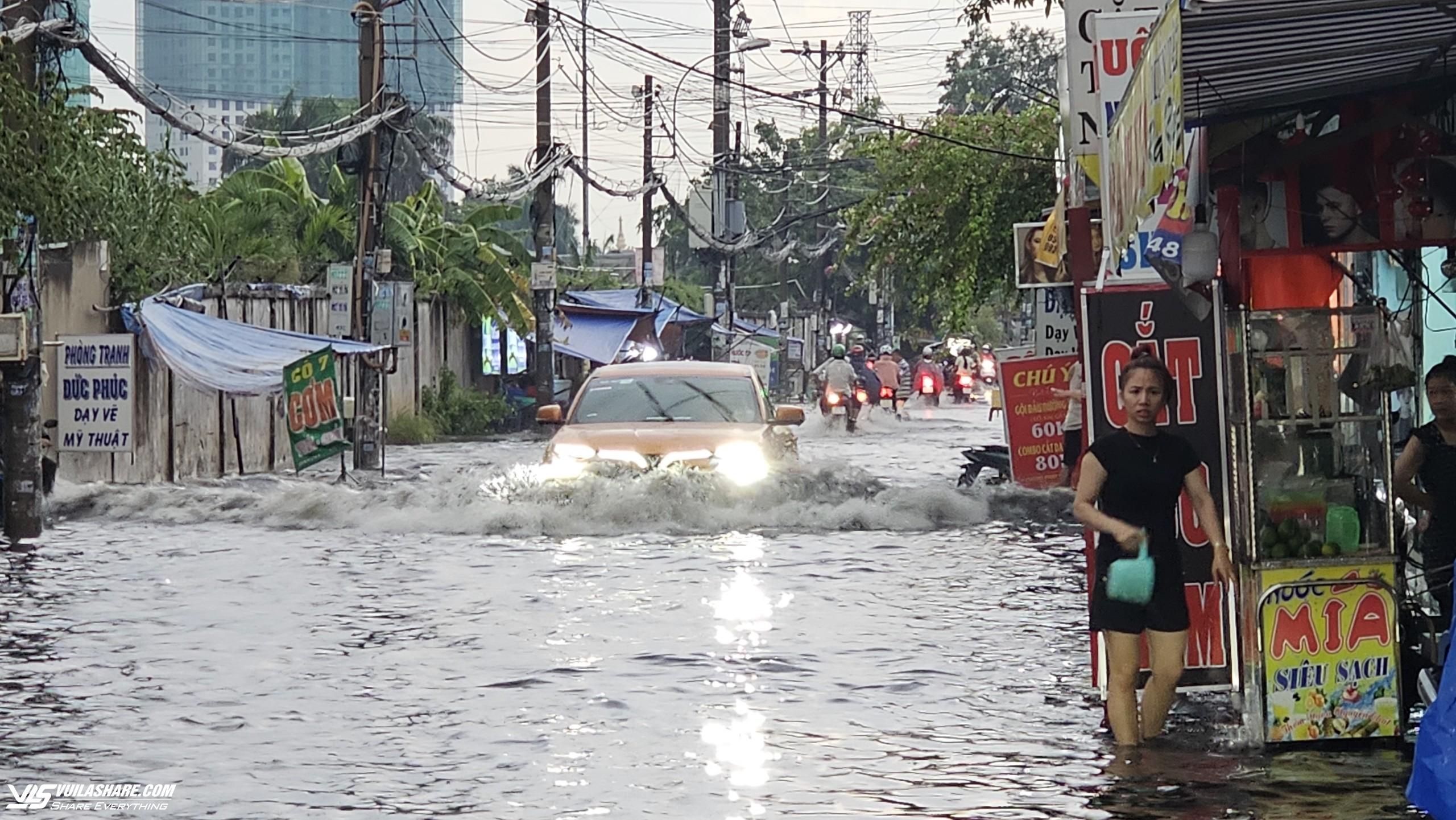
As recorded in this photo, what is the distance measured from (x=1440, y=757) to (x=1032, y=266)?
13080mm

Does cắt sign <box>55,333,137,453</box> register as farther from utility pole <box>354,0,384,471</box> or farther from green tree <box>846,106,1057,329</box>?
green tree <box>846,106,1057,329</box>

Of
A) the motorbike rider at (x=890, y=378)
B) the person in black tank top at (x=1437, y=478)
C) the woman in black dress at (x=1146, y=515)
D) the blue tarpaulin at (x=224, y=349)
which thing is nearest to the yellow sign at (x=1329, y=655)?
the woman in black dress at (x=1146, y=515)

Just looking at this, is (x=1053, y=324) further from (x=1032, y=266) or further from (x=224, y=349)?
(x=224, y=349)

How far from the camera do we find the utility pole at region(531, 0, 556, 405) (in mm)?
43812

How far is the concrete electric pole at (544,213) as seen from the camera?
144 feet

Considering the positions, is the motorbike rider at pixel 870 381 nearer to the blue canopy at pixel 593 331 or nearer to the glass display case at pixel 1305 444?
the blue canopy at pixel 593 331

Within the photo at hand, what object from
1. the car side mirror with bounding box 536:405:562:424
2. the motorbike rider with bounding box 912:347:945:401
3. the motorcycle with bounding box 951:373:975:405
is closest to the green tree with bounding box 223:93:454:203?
the motorbike rider with bounding box 912:347:945:401

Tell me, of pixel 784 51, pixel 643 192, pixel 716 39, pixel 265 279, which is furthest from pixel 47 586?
pixel 784 51

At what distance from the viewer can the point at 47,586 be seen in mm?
15836

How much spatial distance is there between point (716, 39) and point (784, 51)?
57.3 feet

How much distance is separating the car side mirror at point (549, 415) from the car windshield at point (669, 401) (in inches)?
15.6

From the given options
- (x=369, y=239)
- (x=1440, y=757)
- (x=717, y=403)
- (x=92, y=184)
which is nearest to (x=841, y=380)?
(x=369, y=239)

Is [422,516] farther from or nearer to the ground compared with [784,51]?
nearer to the ground

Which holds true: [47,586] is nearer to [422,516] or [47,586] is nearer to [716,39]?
[422,516]
